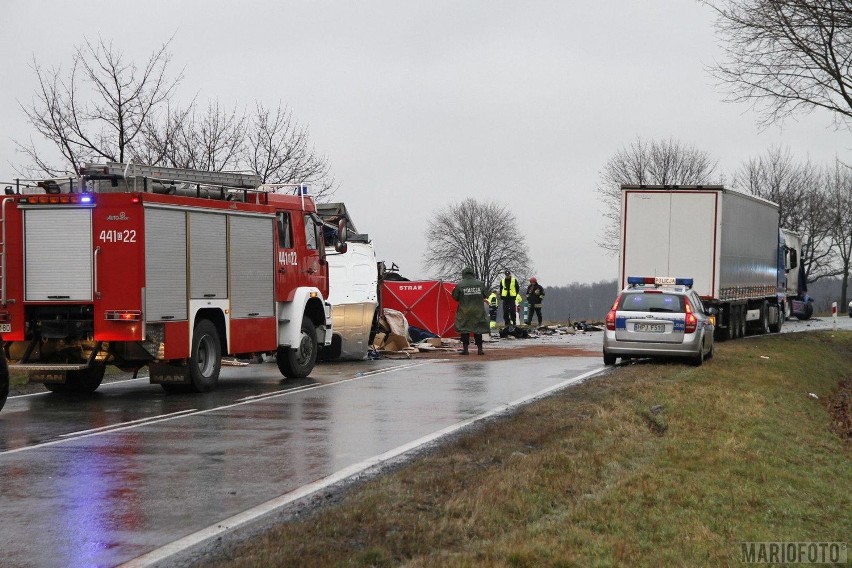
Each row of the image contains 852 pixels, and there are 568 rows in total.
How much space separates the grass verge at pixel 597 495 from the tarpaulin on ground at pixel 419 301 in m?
16.8

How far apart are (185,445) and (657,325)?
11515mm

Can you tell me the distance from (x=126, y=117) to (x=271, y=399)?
16081 mm

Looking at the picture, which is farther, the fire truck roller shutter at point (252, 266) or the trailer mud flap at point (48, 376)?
the fire truck roller shutter at point (252, 266)

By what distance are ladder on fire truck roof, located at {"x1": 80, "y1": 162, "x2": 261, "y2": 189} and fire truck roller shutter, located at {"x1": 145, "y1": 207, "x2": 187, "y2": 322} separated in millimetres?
697

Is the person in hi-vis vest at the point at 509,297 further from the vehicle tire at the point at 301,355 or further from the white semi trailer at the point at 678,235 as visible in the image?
the vehicle tire at the point at 301,355

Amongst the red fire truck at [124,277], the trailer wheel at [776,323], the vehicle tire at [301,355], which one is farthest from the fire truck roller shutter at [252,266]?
the trailer wheel at [776,323]

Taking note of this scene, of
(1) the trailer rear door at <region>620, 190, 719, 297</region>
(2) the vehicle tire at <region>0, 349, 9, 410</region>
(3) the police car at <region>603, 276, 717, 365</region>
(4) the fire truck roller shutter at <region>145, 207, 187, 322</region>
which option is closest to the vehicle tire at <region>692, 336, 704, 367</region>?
(3) the police car at <region>603, 276, 717, 365</region>

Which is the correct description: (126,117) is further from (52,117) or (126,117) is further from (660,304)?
(660,304)

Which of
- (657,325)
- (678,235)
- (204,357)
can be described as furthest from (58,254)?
(678,235)

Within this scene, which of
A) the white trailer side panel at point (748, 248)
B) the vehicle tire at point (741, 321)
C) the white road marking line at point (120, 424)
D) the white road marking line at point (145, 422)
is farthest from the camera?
the vehicle tire at point (741, 321)

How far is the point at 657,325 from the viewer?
2030 cm

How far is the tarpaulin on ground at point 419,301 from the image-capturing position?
30.5 metres

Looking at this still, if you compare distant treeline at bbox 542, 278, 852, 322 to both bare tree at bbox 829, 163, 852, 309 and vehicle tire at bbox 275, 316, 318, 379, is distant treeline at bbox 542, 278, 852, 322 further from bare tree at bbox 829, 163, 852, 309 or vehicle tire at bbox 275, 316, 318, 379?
vehicle tire at bbox 275, 316, 318, 379

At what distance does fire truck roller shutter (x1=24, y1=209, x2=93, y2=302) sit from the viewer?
15227 mm
